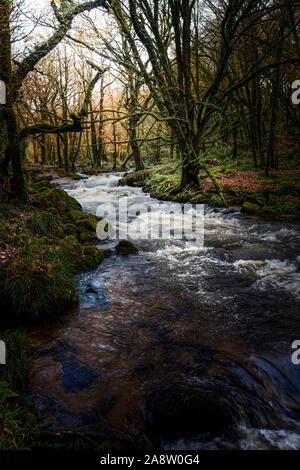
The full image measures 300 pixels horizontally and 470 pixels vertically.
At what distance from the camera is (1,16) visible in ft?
18.1

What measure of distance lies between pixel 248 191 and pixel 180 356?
10069mm

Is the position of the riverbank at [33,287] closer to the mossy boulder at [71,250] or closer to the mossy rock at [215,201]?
the mossy boulder at [71,250]

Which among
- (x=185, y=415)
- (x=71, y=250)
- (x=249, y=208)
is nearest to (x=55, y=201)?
(x=71, y=250)

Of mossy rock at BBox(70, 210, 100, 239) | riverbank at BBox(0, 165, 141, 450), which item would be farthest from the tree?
mossy rock at BBox(70, 210, 100, 239)

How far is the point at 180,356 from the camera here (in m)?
3.52

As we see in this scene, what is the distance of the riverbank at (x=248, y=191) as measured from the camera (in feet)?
34.5

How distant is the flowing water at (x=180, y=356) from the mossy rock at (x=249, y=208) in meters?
4.16

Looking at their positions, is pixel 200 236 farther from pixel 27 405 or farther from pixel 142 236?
pixel 27 405

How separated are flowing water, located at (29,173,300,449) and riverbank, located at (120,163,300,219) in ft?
14.0

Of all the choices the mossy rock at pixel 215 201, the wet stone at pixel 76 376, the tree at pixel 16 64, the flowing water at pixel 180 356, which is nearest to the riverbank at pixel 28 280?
the flowing water at pixel 180 356

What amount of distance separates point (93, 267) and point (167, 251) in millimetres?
2136

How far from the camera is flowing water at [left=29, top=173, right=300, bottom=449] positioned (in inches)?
102
